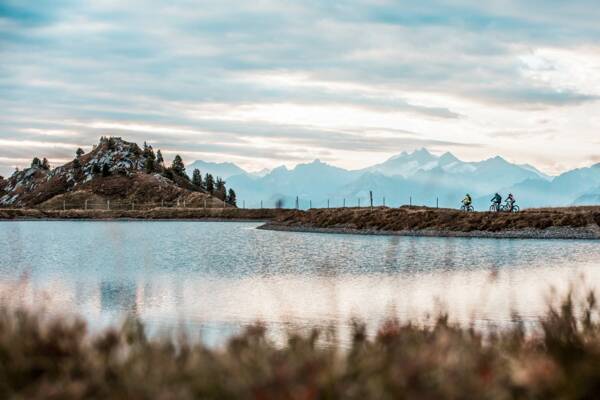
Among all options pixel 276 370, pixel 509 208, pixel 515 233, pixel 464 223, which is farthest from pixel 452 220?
pixel 276 370

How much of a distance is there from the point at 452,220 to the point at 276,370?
4439 inches

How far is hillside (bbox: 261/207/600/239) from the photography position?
109312 millimetres

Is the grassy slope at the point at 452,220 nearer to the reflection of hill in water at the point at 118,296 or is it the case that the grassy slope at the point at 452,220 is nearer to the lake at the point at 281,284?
the lake at the point at 281,284

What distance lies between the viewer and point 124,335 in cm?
1459

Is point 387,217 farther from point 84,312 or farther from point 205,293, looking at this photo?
point 84,312

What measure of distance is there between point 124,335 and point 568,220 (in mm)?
106690

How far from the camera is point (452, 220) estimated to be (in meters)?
121

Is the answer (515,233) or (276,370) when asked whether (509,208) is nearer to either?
(515,233)

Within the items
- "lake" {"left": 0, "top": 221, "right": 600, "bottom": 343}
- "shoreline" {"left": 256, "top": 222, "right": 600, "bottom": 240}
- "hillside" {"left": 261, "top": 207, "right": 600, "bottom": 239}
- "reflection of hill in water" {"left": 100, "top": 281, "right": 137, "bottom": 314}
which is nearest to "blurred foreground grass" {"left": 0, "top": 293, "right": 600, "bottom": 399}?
"lake" {"left": 0, "top": 221, "right": 600, "bottom": 343}

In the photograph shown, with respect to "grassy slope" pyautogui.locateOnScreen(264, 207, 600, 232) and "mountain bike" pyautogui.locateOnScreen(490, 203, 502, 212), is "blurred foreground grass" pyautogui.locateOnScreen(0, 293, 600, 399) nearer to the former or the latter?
"grassy slope" pyautogui.locateOnScreen(264, 207, 600, 232)

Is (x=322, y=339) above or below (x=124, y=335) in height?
below

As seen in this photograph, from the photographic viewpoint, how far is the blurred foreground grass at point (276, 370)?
10195 millimetres

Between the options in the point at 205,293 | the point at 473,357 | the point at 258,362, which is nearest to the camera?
the point at 258,362

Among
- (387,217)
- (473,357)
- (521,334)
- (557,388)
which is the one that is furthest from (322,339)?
(387,217)
